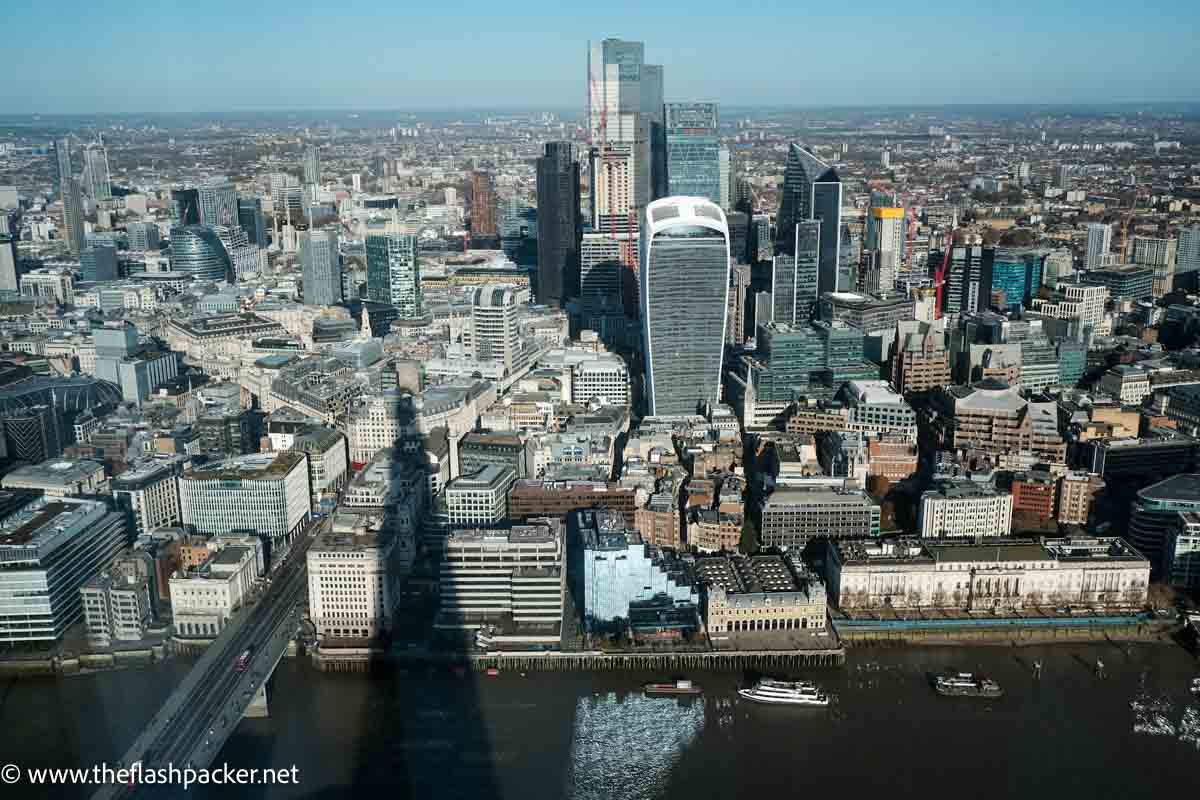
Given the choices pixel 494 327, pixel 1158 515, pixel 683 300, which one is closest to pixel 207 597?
pixel 683 300

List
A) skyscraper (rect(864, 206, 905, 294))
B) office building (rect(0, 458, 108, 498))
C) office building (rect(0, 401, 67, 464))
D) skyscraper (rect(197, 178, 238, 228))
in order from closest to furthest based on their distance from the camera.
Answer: office building (rect(0, 458, 108, 498)) < office building (rect(0, 401, 67, 464)) < skyscraper (rect(864, 206, 905, 294)) < skyscraper (rect(197, 178, 238, 228))

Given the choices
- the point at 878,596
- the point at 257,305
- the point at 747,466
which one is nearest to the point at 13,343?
the point at 257,305

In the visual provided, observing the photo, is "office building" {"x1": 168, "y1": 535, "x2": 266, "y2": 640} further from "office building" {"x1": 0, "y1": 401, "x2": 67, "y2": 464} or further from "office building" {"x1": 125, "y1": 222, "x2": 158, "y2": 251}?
"office building" {"x1": 125, "y1": 222, "x2": 158, "y2": 251}

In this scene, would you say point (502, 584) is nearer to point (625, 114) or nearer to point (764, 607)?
point (764, 607)

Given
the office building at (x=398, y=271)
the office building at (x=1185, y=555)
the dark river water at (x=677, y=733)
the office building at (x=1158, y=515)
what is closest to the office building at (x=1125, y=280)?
the office building at (x=1158, y=515)

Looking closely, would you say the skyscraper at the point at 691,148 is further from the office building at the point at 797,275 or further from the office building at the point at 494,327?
the office building at the point at 494,327

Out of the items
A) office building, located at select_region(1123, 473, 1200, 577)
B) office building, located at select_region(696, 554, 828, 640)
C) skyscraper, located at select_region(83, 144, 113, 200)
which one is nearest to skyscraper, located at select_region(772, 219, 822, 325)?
office building, located at select_region(1123, 473, 1200, 577)
